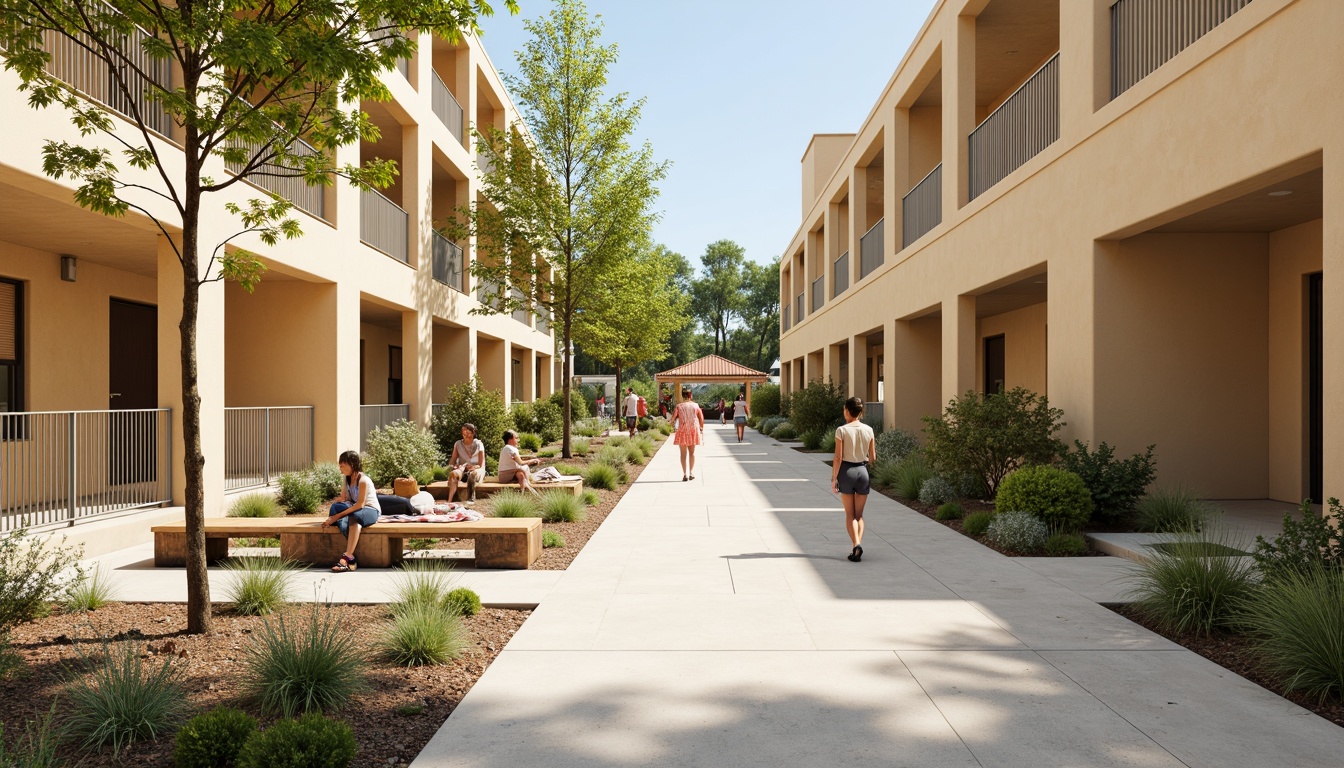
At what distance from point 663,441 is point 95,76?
2237 cm

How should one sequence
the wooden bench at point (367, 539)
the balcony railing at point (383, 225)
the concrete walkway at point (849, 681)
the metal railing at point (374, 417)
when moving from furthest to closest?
the metal railing at point (374, 417)
the balcony railing at point (383, 225)
the wooden bench at point (367, 539)
the concrete walkway at point (849, 681)

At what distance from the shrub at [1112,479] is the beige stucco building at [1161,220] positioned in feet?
1.98

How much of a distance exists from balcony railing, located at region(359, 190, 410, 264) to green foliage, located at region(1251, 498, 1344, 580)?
13.9 meters

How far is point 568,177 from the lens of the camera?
770 inches

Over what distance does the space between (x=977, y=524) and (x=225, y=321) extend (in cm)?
1174

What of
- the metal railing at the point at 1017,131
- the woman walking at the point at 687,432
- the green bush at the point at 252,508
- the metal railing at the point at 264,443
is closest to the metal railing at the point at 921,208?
the metal railing at the point at 1017,131

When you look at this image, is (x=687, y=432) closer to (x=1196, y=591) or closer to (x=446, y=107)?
(x=446, y=107)

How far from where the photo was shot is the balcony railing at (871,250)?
836 inches

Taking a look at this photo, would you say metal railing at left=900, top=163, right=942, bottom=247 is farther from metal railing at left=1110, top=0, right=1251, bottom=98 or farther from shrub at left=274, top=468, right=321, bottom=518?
shrub at left=274, top=468, right=321, bottom=518

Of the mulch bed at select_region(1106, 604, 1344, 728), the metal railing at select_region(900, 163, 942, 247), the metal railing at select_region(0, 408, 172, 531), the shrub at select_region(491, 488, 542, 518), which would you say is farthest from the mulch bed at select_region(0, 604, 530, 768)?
the metal railing at select_region(900, 163, 942, 247)

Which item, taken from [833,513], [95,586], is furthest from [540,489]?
[95,586]

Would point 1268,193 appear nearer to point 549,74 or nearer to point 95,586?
point 95,586

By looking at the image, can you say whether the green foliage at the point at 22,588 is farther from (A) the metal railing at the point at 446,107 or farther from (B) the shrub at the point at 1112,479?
(A) the metal railing at the point at 446,107

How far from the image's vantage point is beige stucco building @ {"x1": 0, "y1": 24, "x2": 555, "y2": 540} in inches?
367
